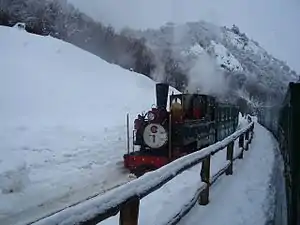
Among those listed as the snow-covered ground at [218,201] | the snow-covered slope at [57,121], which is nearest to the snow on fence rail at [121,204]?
the snow-covered ground at [218,201]

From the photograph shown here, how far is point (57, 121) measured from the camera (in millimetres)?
19406

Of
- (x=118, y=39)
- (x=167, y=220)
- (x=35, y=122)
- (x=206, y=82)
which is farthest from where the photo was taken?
(x=118, y=39)

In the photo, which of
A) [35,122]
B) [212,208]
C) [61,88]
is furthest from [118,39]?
[212,208]

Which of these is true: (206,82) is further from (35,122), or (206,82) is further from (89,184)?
(89,184)

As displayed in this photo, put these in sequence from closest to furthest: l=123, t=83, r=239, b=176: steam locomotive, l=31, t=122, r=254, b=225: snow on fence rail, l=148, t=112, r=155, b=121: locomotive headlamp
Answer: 1. l=31, t=122, r=254, b=225: snow on fence rail
2. l=123, t=83, r=239, b=176: steam locomotive
3. l=148, t=112, r=155, b=121: locomotive headlamp

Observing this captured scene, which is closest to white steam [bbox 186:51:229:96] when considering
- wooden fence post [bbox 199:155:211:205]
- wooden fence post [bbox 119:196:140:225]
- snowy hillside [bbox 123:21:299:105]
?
snowy hillside [bbox 123:21:299:105]

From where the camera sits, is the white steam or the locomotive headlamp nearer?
the locomotive headlamp

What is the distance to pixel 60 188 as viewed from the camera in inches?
314

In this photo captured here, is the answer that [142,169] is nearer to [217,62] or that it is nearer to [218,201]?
[218,201]

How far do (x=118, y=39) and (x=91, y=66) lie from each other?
697 centimetres

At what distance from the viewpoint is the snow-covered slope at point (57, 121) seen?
306 inches

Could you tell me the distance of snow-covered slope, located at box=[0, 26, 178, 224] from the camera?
25.5ft

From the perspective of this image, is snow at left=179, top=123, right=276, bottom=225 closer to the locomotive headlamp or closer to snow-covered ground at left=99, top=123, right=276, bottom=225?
snow-covered ground at left=99, top=123, right=276, bottom=225

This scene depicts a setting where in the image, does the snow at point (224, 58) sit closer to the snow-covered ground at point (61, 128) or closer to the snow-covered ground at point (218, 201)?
the snow-covered ground at point (61, 128)
